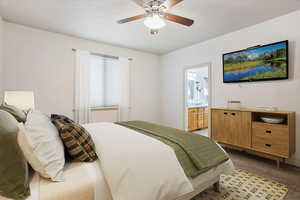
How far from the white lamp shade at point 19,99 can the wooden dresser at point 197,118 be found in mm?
4090

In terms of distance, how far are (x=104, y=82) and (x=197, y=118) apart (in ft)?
10.9

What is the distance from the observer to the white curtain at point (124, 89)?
4.23 metres

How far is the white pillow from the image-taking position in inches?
35.9

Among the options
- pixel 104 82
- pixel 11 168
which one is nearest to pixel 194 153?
pixel 11 168

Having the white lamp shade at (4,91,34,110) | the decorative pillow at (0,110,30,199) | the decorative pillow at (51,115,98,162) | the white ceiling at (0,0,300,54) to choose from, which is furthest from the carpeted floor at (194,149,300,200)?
the white lamp shade at (4,91,34,110)

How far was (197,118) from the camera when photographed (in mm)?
5219

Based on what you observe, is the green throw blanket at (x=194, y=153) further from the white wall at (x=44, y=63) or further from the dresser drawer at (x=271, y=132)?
the white wall at (x=44, y=63)

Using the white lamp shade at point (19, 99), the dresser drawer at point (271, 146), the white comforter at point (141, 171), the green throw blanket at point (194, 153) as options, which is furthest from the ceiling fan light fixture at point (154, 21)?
the dresser drawer at point (271, 146)

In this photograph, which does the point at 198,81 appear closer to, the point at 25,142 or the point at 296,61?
the point at 296,61

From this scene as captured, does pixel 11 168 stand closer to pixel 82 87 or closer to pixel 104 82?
pixel 82 87

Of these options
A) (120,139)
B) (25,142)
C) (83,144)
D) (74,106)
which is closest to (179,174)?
(120,139)

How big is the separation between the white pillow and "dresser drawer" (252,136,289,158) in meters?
2.91

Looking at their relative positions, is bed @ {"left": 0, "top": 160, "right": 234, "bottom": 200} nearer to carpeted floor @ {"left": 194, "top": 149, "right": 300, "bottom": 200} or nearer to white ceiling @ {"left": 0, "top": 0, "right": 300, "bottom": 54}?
carpeted floor @ {"left": 194, "top": 149, "right": 300, "bottom": 200}

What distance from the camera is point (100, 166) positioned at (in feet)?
3.92
